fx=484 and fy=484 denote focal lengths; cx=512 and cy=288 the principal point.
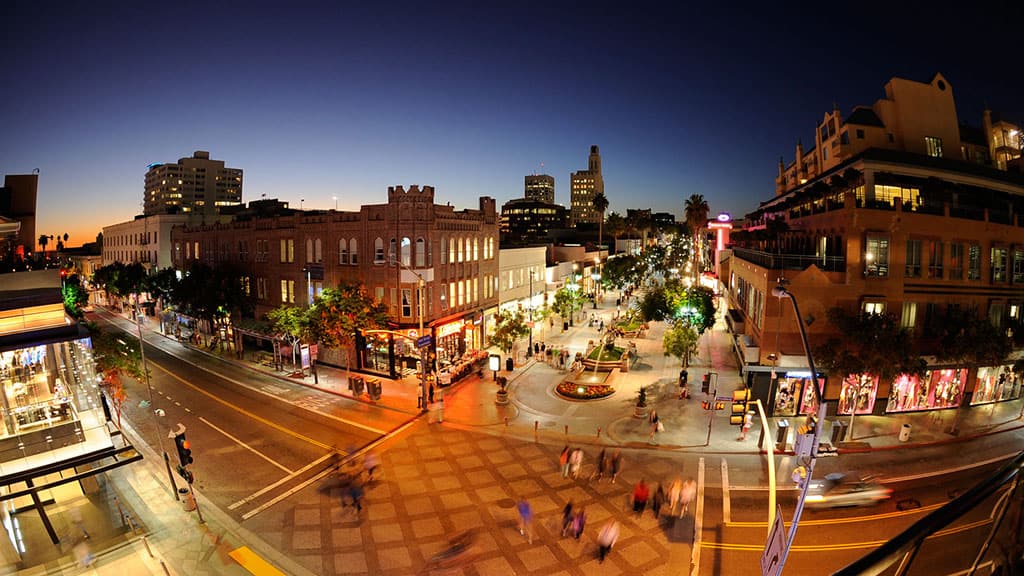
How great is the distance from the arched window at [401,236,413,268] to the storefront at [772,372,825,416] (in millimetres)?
26413

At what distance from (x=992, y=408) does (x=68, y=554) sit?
47097 mm

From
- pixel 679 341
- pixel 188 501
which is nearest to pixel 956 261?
pixel 679 341

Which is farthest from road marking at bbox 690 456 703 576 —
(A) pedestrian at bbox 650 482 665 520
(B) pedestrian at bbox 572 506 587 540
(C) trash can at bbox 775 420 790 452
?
(C) trash can at bbox 775 420 790 452

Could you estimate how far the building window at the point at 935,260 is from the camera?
29.0 meters

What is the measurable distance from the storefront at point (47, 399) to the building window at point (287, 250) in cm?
2650

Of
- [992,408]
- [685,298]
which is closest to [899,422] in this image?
[992,408]

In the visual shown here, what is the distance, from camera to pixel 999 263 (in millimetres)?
30672

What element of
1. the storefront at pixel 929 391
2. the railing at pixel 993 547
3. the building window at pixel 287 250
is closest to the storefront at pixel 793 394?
the storefront at pixel 929 391

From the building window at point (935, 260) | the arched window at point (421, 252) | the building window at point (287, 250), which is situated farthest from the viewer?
the building window at point (287, 250)

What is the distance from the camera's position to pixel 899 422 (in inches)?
1108

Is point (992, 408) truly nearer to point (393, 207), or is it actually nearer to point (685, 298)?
point (685, 298)

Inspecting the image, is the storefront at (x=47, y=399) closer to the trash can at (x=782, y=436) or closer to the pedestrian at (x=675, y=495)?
the pedestrian at (x=675, y=495)

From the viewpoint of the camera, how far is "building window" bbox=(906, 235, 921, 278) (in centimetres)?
2869

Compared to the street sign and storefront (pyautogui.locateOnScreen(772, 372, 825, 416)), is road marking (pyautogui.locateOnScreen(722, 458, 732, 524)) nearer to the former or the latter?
the street sign
